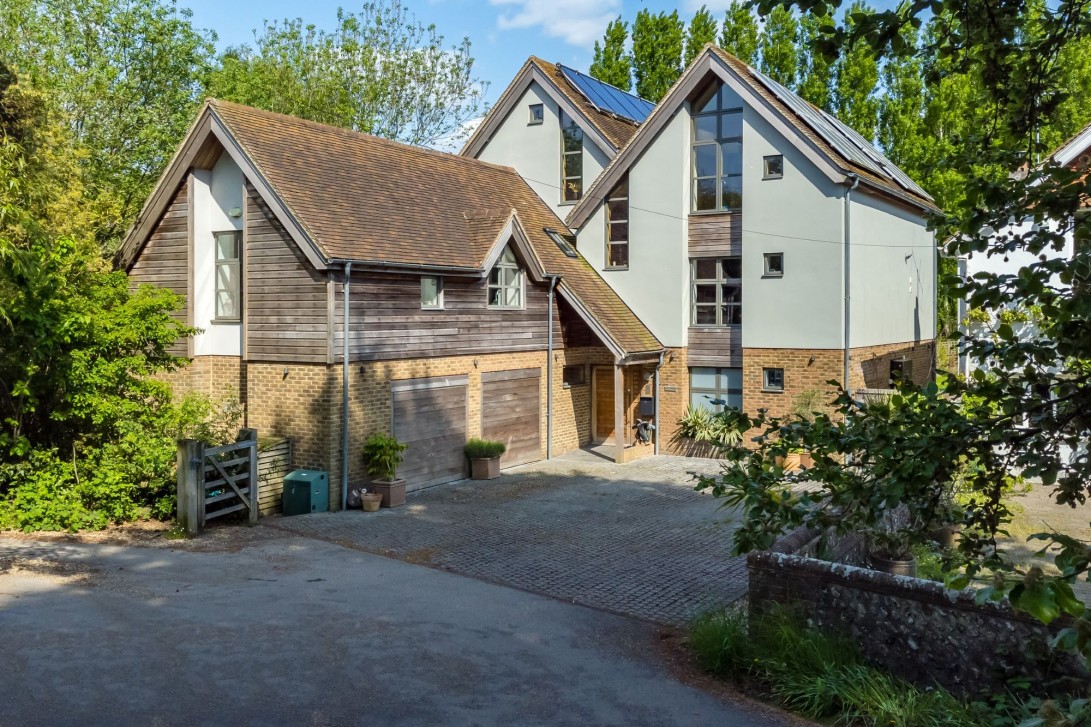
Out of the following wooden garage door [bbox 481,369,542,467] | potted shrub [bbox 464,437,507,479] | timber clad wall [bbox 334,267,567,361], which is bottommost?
potted shrub [bbox 464,437,507,479]

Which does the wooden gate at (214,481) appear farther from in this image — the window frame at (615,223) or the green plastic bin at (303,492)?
the window frame at (615,223)

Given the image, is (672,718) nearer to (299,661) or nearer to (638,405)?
(299,661)

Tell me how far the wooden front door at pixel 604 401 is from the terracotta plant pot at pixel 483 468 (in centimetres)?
546

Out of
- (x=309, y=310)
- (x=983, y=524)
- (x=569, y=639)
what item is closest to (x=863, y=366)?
(x=309, y=310)

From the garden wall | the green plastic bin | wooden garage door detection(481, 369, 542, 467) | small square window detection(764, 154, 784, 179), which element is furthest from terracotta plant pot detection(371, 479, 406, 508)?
small square window detection(764, 154, 784, 179)

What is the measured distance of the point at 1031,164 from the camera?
4922 mm

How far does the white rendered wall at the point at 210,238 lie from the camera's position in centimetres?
1855

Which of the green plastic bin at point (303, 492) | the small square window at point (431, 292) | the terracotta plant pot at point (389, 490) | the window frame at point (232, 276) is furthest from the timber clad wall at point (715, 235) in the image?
the green plastic bin at point (303, 492)

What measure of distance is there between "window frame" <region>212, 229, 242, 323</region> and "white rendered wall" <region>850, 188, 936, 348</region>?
13.6 meters

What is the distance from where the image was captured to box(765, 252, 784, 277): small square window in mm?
21906

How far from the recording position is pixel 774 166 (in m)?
21.8

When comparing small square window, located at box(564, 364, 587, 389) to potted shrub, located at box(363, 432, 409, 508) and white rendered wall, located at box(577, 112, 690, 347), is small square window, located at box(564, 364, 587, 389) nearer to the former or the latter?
white rendered wall, located at box(577, 112, 690, 347)

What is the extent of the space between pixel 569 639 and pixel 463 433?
1036 centimetres

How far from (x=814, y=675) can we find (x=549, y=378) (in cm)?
1468
